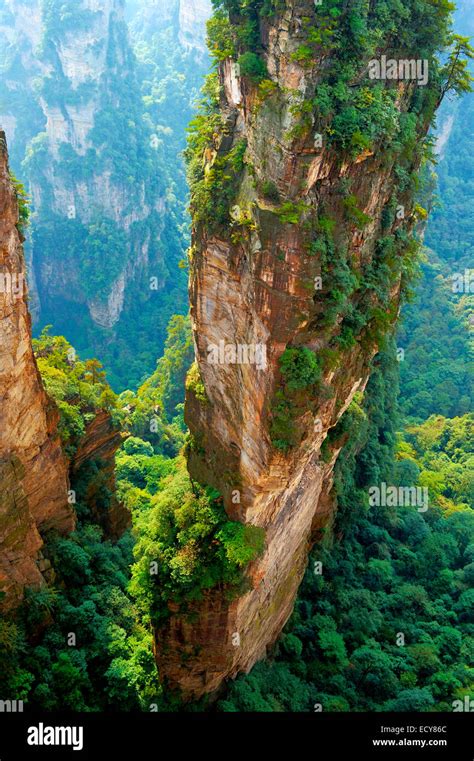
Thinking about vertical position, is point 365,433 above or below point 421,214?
below

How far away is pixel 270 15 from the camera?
1476 centimetres

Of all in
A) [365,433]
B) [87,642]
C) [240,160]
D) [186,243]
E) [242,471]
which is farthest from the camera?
[186,243]

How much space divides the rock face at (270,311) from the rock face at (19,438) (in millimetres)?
4731

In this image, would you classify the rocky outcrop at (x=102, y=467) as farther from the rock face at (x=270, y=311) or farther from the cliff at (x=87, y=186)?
the cliff at (x=87, y=186)

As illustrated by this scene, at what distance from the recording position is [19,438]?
62.5 feet

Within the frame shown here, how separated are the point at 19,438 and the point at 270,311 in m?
8.68

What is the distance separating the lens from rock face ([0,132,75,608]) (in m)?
16.7

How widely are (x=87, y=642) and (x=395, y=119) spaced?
17.9 m

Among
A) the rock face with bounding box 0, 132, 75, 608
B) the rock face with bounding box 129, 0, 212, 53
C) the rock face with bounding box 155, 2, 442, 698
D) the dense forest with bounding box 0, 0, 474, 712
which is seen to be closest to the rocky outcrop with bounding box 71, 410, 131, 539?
the dense forest with bounding box 0, 0, 474, 712

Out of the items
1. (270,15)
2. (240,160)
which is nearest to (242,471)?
(240,160)

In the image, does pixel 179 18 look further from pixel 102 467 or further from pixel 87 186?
pixel 102 467

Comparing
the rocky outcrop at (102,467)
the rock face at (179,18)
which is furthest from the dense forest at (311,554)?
the rock face at (179,18)

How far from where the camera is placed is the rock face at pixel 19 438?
1666 centimetres

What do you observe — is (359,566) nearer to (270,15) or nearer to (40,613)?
(40,613)
